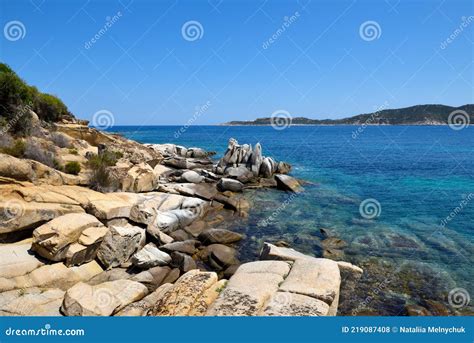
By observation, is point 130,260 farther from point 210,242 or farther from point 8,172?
point 8,172

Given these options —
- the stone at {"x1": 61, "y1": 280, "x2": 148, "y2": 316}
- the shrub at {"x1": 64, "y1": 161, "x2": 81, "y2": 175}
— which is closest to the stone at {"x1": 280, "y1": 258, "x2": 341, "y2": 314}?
the stone at {"x1": 61, "y1": 280, "x2": 148, "y2": 316}

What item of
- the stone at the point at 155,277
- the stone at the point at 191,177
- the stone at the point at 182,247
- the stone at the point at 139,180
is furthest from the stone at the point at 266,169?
the stone at the point at 155,277

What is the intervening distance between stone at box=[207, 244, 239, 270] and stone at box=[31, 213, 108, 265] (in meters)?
4.68

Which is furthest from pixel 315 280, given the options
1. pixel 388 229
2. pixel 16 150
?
pixel 16 150

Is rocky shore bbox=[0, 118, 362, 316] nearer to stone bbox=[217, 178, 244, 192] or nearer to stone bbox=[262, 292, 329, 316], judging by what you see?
stone bbox=[262, 292, 329, 316]

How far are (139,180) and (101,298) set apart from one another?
45.2 ft

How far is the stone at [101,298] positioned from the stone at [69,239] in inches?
86.2

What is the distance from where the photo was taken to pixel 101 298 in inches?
397

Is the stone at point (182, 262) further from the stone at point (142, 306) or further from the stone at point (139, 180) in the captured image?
the stone at point (139, 180)

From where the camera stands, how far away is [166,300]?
9.54m

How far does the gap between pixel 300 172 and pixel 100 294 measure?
3474cm

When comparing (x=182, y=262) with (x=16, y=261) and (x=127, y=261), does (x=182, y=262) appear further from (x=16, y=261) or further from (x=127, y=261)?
(x=16, y=261)

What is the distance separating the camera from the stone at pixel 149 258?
13.4 m

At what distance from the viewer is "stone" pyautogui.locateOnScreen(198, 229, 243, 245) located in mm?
17406
